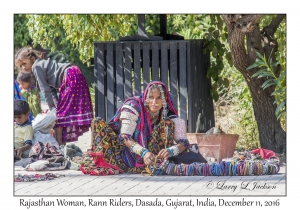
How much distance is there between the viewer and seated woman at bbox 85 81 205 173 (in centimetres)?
779

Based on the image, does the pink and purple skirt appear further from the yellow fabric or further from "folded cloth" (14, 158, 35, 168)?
"folded cloth" (14, 158, 35, 168)

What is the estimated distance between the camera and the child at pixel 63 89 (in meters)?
9.77

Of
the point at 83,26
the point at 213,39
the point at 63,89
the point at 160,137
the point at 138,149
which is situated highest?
the point at 83,26

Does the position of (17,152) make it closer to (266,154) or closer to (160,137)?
(160,137)

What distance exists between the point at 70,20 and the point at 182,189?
15.3 feet

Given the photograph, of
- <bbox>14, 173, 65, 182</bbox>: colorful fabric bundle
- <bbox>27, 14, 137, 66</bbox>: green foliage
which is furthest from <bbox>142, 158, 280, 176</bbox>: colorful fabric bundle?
<bbox>27, 14, 137, 66</bbox>: green foliage

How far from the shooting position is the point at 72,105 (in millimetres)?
9789

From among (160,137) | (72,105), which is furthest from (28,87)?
(160,137)

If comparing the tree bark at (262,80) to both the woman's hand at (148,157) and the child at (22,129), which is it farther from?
the child at (22,129)

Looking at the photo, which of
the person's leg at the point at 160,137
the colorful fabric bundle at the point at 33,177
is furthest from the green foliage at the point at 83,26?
the colorful fabric bundle at the point at 33,177

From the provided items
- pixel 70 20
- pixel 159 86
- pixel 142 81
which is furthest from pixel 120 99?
pixel 70 20

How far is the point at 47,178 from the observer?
25.2ft

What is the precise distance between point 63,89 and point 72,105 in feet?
0.81

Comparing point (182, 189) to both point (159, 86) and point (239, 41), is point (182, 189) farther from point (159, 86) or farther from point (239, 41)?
point (239, 41)
